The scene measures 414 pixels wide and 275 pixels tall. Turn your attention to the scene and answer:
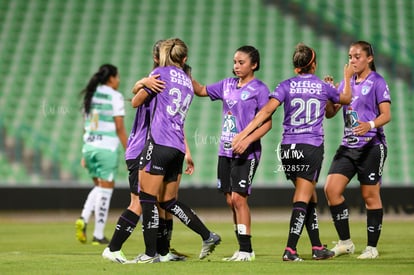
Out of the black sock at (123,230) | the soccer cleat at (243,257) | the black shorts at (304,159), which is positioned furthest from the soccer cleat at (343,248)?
the black sock at (123,230)

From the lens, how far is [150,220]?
7.86 metres

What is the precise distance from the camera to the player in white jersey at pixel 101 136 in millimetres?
11469

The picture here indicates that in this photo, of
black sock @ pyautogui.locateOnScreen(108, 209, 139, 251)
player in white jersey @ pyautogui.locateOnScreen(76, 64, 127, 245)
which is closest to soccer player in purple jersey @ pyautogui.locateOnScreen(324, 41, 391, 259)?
black sock @ pyautogui.locateOnScreen(108, 209, 139, 251)

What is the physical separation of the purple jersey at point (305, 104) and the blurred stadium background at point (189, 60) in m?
9.50

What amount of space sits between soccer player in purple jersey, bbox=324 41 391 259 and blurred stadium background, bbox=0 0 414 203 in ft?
28.4

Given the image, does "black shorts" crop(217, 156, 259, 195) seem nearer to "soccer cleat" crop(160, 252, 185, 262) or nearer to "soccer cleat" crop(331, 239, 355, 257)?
"soccer cleat" crop(160, 252, 185, 262)

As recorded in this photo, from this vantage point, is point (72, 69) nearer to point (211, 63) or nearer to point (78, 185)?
point (211, 63)

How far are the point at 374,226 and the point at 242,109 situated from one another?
1857mm

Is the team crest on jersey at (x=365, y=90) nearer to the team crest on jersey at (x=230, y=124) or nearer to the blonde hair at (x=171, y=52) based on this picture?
the team crest on jersey at (x=230, y=124)

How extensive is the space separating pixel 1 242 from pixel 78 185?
518cm

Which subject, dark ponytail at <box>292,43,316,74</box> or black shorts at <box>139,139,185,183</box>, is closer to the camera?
black shorts at <box>139,139,185,183</box>

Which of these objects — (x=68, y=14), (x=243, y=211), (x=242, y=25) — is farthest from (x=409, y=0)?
(x=243, y=211)

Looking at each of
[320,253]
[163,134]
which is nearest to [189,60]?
[320,253]

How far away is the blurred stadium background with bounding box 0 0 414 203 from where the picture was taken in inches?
729
